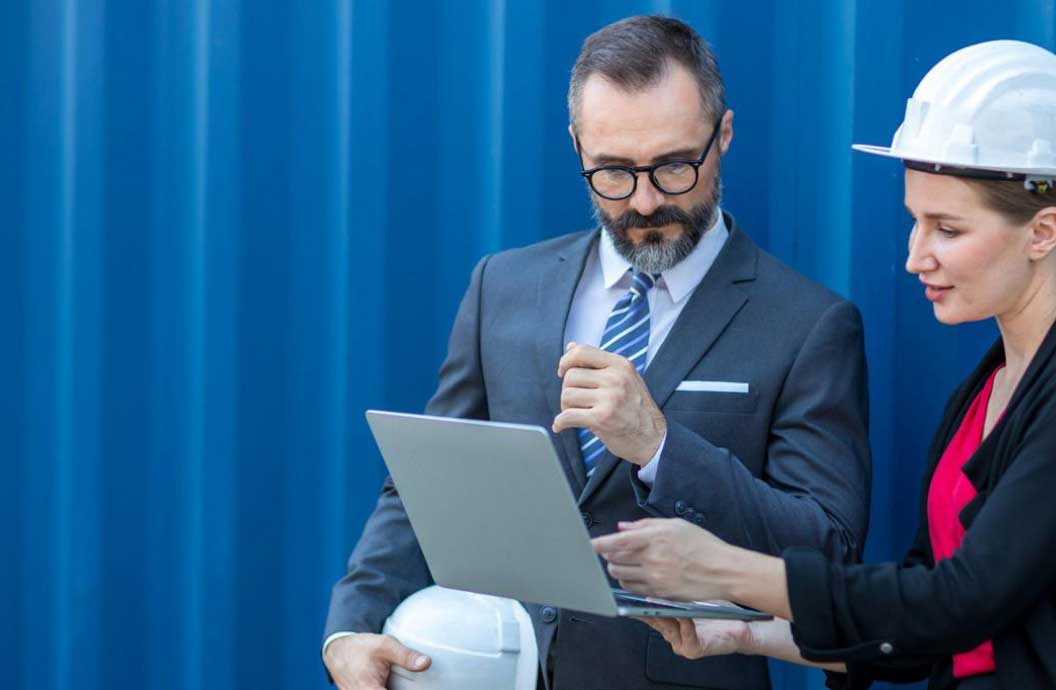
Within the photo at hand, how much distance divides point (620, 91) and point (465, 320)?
0.52m

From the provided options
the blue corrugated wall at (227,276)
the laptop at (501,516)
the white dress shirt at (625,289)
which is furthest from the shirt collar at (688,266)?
the laptop at (501,516)

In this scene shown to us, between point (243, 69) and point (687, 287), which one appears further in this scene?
point (243, 69)

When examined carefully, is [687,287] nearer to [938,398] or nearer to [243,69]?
[938,398]

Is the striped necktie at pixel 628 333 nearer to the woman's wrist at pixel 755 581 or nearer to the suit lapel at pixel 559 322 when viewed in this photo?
the suit lapel at pixel 559 322

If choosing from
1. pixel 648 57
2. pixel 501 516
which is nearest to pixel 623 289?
pixel 648 57

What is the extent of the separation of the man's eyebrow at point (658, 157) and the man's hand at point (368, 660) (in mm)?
852

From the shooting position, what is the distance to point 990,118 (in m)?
1.92

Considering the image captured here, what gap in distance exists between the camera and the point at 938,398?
2695 millimetres

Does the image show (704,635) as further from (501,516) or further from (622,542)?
(501,516)

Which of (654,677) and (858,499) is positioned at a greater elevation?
(858,499)

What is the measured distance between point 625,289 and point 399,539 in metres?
0.60

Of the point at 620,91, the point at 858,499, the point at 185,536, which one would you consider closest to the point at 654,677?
the point at 858,499

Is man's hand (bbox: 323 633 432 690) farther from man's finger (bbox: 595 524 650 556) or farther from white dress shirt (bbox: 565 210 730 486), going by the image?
white dress shirt (bbox: 565 210 730 486)

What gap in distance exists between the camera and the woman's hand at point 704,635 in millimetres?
2193
